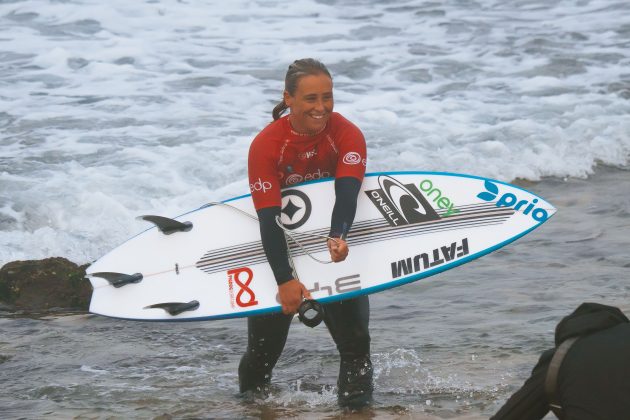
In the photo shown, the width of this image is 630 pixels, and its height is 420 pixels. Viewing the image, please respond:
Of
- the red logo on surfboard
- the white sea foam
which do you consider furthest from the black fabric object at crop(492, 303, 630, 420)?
the white sea foam

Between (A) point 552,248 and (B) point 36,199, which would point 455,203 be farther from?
(B) point 36,199

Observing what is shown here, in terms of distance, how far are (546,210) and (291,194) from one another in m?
1.32

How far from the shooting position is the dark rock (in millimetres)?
6523

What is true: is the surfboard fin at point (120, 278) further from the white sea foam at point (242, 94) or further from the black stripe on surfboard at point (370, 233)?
the white sea foam at point (242, 94)

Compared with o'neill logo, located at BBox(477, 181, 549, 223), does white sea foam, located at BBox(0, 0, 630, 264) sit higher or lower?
higher

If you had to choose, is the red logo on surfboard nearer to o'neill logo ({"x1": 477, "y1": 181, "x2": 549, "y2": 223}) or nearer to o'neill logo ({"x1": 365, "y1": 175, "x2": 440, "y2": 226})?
o'neill logo ({"x1": 365, "y1": 175, "x2": 440, "y2": 226})

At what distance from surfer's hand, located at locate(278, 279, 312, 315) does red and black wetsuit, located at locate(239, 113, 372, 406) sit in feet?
0.09

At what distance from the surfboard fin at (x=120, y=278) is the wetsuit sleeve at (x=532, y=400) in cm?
288

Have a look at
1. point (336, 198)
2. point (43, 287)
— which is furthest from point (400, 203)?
point (43, 287)

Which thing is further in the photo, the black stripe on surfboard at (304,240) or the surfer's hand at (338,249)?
the black stripe on surfboard at (304,240)

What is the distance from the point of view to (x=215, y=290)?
5.04 metres

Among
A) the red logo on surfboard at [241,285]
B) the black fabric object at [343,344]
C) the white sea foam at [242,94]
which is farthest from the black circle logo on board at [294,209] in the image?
the white sea foam at [242,94]

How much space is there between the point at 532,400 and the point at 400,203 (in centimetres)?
236

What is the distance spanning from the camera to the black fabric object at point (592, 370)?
2527 mm
